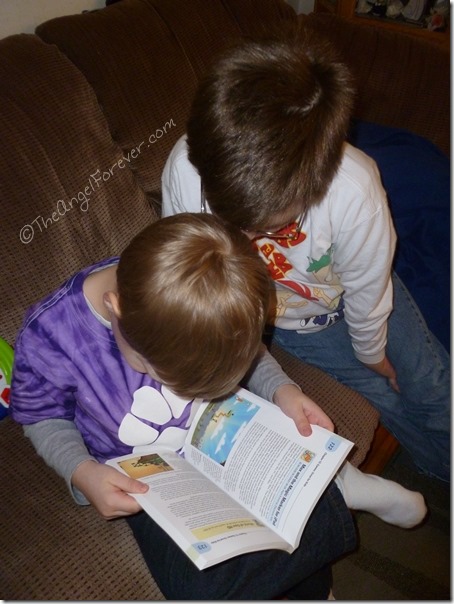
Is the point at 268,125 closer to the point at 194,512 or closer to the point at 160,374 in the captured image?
the point at 160,374

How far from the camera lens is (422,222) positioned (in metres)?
1.37

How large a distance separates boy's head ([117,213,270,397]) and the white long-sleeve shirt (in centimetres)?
29

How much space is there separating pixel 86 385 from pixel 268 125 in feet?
1.64

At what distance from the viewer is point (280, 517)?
0.83 m

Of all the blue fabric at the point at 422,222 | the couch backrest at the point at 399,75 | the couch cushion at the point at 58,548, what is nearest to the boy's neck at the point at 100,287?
the couch cushion at the point at 58,548

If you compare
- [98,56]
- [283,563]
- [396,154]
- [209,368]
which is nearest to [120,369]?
[209,368]

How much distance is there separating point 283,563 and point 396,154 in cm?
105

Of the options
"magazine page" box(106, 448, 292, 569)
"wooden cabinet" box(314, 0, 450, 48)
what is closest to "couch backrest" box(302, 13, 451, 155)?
"wooden cabinet" box(314, 0, 450, 48)

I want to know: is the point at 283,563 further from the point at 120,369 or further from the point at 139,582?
the point at 120,369

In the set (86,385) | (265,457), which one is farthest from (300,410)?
(86,385)

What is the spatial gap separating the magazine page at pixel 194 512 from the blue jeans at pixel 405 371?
0.44 metres

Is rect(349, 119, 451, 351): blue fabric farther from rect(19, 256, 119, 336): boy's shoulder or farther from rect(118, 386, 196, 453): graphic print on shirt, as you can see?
rect(19, 256, 119, 336): boy's shoulder

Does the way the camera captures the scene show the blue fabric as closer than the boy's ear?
No

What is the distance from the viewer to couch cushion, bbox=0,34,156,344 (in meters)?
1.03
